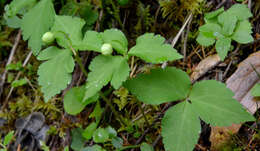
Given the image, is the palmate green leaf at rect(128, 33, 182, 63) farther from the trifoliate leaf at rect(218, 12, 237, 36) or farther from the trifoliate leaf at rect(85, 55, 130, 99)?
the trifoliate leaf at rect(218, 12, 237, 36)

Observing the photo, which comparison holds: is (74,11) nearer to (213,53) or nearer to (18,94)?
(18,94)

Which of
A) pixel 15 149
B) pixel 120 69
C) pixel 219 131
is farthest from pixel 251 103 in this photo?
pixel 15 149

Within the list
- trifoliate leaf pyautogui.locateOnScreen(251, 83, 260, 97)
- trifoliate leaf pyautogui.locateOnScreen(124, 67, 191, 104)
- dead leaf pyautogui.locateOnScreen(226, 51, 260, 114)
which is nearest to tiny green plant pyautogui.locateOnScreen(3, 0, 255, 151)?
trifoliate leaf pyautogui.locateOnScreen(124, 67, 191, 104)

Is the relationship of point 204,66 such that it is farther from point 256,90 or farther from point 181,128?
point 181,128

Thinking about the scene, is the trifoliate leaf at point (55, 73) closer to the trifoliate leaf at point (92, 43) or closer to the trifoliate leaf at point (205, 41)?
the trifoliate leaf at point (92, 43)

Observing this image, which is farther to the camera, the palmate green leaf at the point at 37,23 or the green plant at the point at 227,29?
the palmate green leaf at the point at 37,23

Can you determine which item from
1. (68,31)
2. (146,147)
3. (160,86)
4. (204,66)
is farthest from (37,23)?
(204,66)

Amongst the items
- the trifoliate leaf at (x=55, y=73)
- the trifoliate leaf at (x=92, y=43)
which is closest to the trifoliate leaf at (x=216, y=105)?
the trifoliate leaf at (x=92, y=43)
